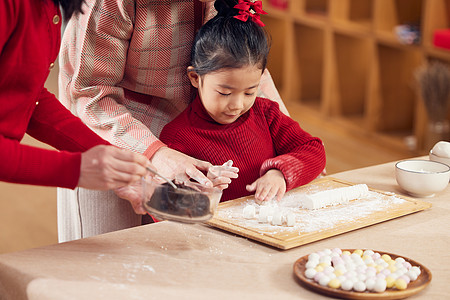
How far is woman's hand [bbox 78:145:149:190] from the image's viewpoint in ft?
3.63

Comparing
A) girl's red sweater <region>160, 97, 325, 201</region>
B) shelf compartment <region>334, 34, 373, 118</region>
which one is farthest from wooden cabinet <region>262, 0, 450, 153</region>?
girl's red sweater <region>160, 97, 325, 201</region>

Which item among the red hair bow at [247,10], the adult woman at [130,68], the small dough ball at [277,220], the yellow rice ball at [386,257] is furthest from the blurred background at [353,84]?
the yellow rice ball at [386,257]

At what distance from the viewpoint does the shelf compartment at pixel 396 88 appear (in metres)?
4.00

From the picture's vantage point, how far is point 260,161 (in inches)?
67.0

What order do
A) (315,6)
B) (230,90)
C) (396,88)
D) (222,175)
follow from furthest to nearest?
(315,6) < (396,88) < (230,90) < (222,175)

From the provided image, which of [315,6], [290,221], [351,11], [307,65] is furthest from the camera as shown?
[307,65]

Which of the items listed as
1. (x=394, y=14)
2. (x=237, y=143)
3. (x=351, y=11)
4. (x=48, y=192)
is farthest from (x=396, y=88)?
(x=237, y=143)

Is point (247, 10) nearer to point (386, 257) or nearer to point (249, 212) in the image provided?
point (249, 212)

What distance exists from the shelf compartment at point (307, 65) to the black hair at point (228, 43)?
126 inches

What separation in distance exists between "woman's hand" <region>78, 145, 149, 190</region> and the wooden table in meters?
0.15

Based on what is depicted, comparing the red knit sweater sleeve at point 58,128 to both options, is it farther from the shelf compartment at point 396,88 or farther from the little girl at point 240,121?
the shelf compartment at point 396,88

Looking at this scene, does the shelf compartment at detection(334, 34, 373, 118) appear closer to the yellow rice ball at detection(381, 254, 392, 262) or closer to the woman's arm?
the woman's arm

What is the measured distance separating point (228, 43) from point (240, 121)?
224 mm

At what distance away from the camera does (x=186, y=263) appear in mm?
1172
